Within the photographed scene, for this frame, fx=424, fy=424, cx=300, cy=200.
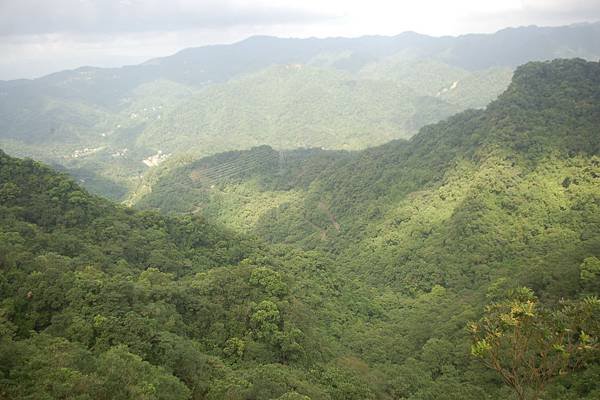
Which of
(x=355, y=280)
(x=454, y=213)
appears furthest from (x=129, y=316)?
(x=454, y=213)

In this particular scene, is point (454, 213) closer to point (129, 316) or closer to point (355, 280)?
point (355, 280)

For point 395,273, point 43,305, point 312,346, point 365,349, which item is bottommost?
point 395,273

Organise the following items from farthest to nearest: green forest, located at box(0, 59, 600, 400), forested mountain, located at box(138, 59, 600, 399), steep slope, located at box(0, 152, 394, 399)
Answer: forested mountain, located at box(138, 59, 600, 399), green forest, located at box(0, 59, 600, 400), steep slope, located at box(0, 152, 394, 399)

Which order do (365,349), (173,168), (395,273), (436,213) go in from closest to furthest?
(365,349)
(395,273)
(436,213)
(173,168)

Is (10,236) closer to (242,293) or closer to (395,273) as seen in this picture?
(242,293)

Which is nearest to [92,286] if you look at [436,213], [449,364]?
[449,364]

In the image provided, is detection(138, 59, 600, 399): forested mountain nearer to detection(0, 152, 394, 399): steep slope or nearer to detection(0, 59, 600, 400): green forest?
detection(0, 59, 600, 400): green forest

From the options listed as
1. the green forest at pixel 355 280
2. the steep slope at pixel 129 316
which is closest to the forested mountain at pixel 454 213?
the green forest at pixel 355 280

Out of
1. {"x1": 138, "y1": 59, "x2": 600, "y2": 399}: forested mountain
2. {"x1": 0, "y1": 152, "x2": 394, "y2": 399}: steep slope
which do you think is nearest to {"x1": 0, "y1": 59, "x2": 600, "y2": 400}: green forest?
{"x1": 0, "y1": 152, "x2": 394, "y2": 399}: steep slope
